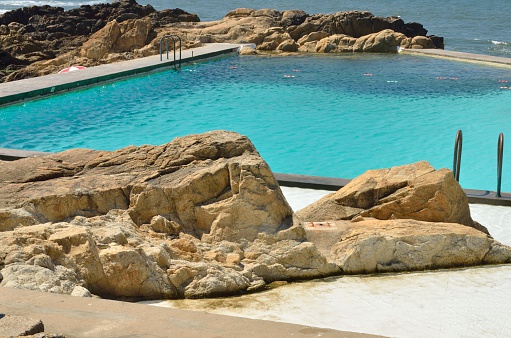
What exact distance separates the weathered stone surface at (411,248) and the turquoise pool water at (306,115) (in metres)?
5.09

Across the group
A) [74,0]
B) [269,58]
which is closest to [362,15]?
[269,58]

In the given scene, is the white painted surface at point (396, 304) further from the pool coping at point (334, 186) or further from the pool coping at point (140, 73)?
the pool coping at point (140, 73)

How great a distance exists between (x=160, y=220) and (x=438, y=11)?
6474 cm

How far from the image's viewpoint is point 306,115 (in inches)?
595

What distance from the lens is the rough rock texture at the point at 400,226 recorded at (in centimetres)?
566

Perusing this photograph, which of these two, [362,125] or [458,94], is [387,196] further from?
[458,94]

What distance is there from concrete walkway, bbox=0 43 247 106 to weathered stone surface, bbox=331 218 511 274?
425 inches

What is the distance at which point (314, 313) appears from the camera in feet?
15.7

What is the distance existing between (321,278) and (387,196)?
1.33 metres

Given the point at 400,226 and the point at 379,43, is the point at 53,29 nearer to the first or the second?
the point at 379,43

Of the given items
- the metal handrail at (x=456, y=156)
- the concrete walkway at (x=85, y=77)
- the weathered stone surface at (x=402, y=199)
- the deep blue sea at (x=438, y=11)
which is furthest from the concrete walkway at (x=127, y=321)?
the deep blue sea at (x=438, y=11)

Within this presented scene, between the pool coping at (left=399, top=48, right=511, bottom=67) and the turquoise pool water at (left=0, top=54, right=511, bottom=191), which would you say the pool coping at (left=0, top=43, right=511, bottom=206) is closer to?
the pool coping at (left=399, top=48, right=511, bottom=67)

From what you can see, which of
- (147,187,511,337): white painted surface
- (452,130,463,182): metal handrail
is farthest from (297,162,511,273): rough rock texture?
(452,130,463,182): metal handrail

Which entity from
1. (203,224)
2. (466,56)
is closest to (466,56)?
(466,56)
